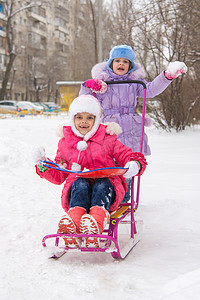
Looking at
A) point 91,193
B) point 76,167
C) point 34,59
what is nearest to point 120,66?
point 76,167

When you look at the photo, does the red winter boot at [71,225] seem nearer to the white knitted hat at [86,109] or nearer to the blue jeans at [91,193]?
the blue jeans at [91,193]

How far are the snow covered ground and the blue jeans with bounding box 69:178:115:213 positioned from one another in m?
0.40

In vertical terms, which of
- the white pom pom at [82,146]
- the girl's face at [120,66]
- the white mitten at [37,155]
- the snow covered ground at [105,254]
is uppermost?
the girl's face at [120,66]

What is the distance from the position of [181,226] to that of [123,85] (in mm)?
1405

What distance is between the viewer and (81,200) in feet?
8.95

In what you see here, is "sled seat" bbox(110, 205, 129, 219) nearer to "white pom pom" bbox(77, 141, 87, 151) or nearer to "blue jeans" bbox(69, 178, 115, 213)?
"blue jeans" bbox(69, 178, 115, 213)

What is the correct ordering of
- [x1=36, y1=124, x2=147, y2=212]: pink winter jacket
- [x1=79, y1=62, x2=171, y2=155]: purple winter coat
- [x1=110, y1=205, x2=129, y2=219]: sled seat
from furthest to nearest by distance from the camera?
1. [x1=79, y1=62, x2=171, y2=155]: purple winter coat
2. [x1=36, y1=124, x2=147, y2=212]: pink winter jacket
3. [x1=110, y1=205, x2=129, y2=219]: sled seat

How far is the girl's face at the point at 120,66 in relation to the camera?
368 cm

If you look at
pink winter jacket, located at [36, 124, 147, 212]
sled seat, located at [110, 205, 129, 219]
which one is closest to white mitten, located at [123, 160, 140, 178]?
pink winter jacket, located at [36, 124, 147, 212]

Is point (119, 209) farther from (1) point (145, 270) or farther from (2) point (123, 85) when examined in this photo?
(2) point (123, 85)

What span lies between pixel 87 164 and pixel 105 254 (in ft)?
2.25

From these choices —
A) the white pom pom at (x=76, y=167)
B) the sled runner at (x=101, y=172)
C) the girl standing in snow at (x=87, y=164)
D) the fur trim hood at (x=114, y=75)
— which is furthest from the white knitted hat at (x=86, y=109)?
the fur trim hood at (x=114, y=75)

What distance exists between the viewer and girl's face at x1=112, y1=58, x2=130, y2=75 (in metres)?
3.68

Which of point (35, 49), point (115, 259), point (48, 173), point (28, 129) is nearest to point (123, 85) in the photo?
point (48, 173)
